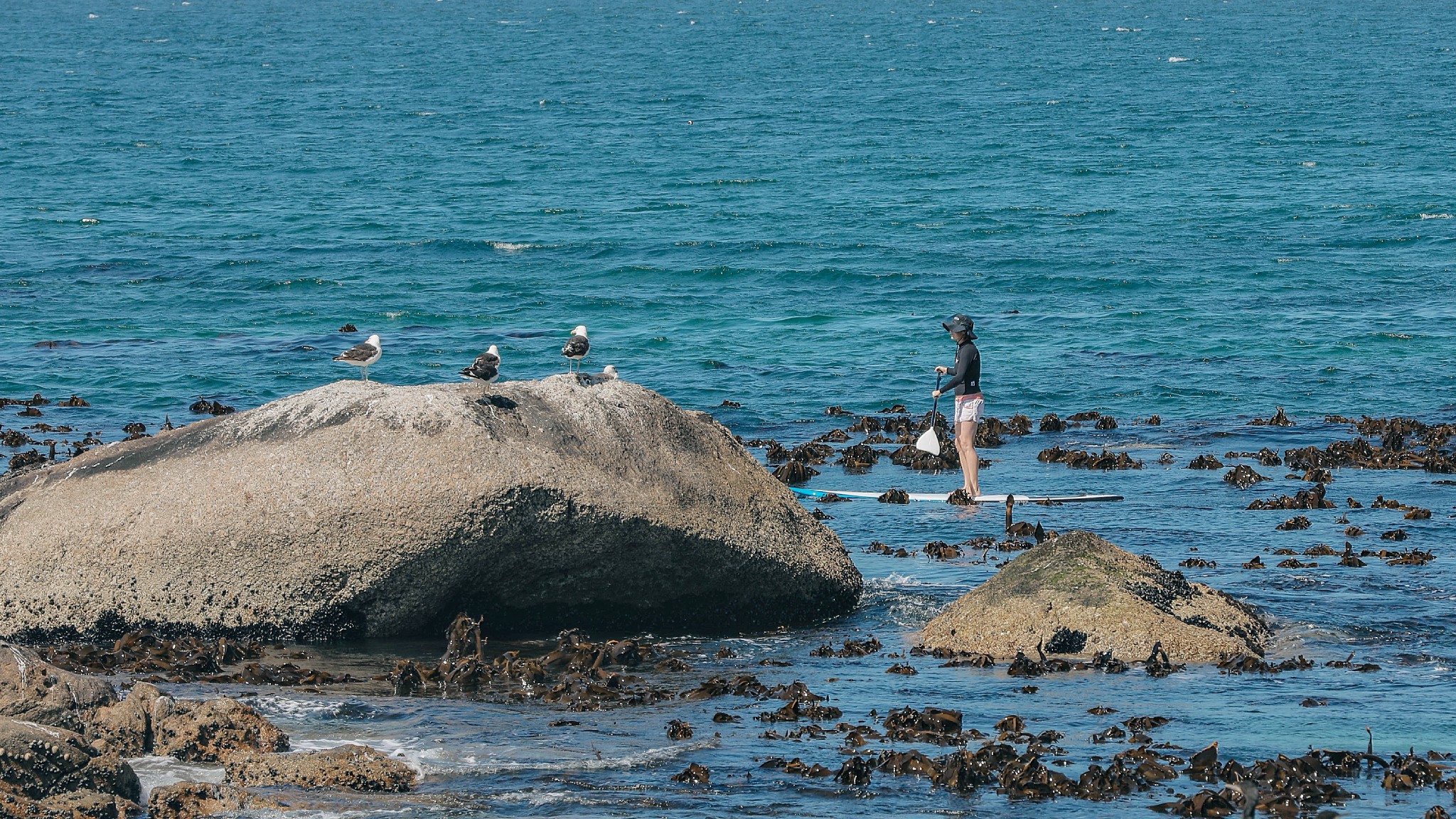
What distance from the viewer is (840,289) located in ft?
128

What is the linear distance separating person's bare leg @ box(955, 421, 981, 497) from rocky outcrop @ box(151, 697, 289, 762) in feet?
35.8

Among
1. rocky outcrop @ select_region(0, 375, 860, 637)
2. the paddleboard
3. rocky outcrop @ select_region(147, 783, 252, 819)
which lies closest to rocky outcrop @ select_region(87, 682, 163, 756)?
rocky outcrop @ select_region(147, 783, 252, 819)

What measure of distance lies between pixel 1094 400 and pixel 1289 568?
11154 millimetres

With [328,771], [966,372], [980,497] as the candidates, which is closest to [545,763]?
[328,771]

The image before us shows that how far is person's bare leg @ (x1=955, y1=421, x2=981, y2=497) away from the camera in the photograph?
1958 cm

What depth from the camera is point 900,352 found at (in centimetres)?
3172

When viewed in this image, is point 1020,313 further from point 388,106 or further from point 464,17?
point 464,17

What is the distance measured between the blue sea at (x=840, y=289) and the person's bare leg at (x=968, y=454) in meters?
0.71

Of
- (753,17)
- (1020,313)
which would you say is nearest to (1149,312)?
(1020,313)

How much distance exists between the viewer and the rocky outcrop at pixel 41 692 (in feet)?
32.3

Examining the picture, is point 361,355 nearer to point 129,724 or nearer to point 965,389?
point 965,389

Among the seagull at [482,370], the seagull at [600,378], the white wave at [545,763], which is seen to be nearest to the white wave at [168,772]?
the white wave at [545,763]

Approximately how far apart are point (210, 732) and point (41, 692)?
108cm

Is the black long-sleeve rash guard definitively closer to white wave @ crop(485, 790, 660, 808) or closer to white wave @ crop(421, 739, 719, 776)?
white wave @ crop(421, 739, 719, 776)
